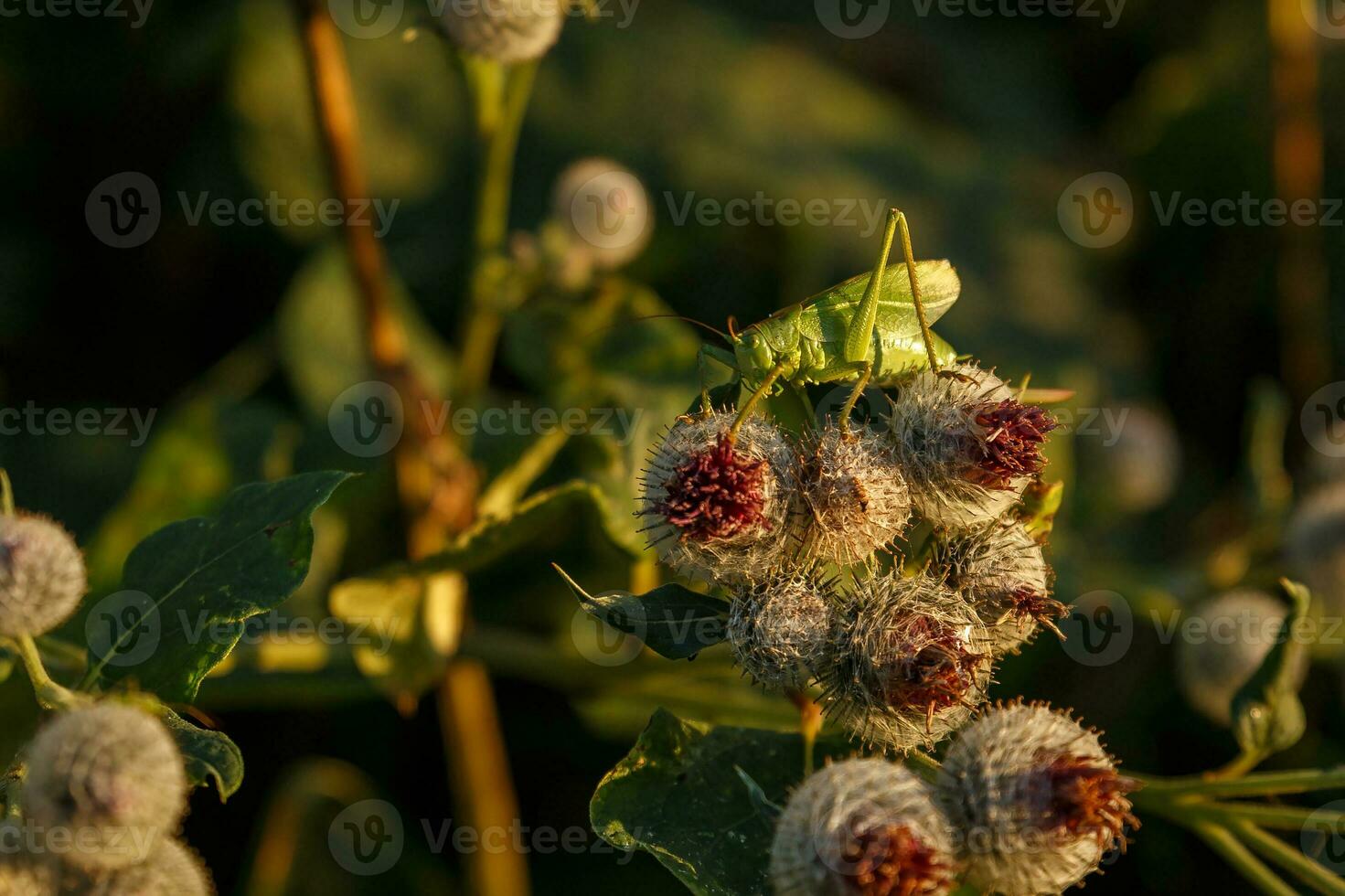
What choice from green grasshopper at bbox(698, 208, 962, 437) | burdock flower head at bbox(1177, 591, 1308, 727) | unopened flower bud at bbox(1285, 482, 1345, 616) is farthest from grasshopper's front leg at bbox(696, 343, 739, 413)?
unopened flower bud at bbox(1285, 482, 1345, 616)

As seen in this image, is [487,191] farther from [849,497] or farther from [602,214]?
[849,497]

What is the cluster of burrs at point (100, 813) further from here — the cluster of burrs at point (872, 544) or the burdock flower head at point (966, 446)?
the burdock flower head at point (966, 446)

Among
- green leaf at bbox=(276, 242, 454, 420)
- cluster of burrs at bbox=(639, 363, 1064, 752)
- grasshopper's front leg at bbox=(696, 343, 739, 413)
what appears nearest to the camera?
cluster of burrs at bbox=(639, 363, 1064, 752)

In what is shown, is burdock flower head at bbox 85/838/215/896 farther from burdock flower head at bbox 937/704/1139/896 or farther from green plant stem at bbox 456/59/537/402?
green plant stem at bbox 456/59/537/402

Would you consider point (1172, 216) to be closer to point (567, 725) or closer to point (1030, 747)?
point (567, 725)

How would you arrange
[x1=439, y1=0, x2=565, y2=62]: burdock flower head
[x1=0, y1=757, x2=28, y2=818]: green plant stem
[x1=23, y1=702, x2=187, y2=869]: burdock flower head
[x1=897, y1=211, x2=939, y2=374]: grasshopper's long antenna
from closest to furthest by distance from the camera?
[x1=23, y1=702, x2=187, y2=869]: burdock flower head < [x1=0, y1=757, x2=28, y2=818]: green plant stem < [x1=897, y1=211, x2=939, y2=374]: grasshopper's long antenna < [x1=439, y1=0, x2=565, y2=62]: burdock flower head

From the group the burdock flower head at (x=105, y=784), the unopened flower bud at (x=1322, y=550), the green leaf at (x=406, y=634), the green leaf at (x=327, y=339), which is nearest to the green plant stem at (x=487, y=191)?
the green leaf at (x=327, y=339)

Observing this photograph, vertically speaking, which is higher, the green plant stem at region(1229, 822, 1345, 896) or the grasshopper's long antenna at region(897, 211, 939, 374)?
the grasshopper's long antenna at region(897, 211, 939, 374)

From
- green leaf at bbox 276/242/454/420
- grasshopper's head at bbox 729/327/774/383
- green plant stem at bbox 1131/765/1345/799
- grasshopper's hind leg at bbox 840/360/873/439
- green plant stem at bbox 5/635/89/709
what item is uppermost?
green leaf at bbox 276/242/454/420
